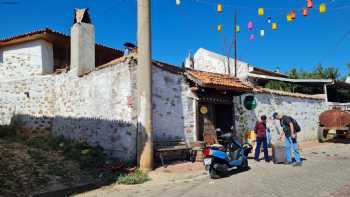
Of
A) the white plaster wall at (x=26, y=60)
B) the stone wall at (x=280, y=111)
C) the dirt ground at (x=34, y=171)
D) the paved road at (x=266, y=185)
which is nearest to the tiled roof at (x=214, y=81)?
the stone wall at (x=280, y=111)

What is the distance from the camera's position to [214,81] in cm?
1318

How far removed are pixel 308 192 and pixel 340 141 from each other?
1232cm

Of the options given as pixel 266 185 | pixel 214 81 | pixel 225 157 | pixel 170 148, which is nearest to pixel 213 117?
pixel 214 81

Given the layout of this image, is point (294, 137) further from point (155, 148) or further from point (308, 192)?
point (155, 148)

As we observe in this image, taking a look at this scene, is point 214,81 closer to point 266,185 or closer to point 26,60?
point 266,185

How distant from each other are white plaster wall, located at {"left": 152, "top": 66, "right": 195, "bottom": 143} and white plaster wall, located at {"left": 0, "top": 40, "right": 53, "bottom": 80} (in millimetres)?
8168

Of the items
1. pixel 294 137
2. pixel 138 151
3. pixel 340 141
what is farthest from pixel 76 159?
pixel 340 141

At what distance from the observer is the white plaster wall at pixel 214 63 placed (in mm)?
26625

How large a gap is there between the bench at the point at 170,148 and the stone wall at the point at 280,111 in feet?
12.6

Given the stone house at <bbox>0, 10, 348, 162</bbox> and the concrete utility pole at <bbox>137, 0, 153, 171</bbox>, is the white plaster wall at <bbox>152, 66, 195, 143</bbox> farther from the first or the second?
the concrete utility pole at <bbox>137, 0, 153, 171</bbox>

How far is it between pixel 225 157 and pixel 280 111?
941 centimetres

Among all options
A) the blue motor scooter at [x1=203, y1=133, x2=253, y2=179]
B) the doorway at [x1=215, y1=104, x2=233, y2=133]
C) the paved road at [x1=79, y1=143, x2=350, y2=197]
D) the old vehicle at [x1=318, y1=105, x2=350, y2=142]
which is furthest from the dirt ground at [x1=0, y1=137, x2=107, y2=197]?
the old vehicle at [x1=318, y1=105, x2=350, y2=142]

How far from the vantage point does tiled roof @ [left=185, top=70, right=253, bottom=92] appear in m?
12.5

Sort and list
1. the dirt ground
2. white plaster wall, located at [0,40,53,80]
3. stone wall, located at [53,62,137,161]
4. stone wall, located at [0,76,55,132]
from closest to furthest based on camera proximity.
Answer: the dirt ground → stone wall, located at [53,62,137,161] → stone wall, located at [0,76,55,132] → white plaster wall, located at [0,40,53,80]
